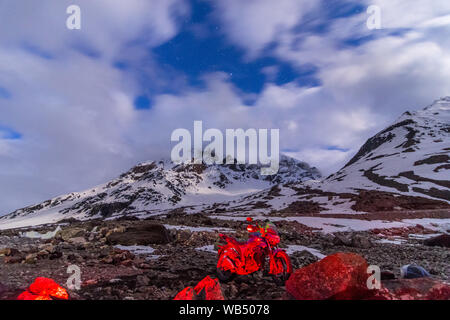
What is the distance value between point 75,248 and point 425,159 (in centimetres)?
12595

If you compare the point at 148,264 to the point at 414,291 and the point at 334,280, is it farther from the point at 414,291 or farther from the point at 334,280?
the point at 414,291

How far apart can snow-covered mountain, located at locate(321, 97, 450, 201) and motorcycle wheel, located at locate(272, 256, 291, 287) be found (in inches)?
3107

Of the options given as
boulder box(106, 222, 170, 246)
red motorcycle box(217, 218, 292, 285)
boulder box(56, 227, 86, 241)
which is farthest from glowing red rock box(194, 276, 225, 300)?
boulder box(56, 227, 86, 241)

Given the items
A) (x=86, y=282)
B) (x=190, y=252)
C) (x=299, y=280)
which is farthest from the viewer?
(x=190, y=252)

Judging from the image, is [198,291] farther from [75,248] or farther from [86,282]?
[75,248]

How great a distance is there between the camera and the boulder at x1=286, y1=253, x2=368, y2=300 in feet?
14.3

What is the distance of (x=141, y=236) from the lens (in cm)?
1166

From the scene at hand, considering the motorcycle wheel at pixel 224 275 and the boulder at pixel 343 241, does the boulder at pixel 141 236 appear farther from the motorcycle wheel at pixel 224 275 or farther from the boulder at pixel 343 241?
the boulder at pixel 343 241

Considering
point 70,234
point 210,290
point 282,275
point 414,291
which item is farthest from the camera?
point 70,234

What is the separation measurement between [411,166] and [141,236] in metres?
115

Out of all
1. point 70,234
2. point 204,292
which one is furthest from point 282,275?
point 70,234
